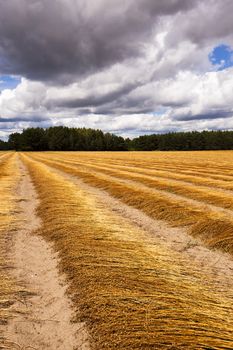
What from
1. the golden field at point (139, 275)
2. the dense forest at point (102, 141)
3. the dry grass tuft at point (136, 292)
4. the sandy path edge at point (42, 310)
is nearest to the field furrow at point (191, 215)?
the golden field at point (139, 275)

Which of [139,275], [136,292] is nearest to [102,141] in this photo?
[139,275]

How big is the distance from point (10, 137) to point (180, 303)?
17423 centimetres

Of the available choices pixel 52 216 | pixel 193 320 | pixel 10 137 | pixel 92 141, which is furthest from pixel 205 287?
pixel 10 137

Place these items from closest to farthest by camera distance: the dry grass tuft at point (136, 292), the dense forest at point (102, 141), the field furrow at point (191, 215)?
the dry grass tuft at point (136, 292) < the field furrow at point (191, 215) < the dense forest at point (102, 141)

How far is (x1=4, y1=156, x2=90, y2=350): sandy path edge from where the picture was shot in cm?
380

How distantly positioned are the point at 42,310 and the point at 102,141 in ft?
513

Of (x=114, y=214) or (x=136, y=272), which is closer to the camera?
(x=136, y=272)

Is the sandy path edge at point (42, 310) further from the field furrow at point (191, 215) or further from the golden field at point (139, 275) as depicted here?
the field furrow at point (191, 215)

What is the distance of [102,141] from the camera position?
6280 inches

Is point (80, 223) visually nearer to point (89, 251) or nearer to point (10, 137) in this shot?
point (89, 251)

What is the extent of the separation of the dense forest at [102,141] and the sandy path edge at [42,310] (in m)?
146

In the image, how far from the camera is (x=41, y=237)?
8227 mm

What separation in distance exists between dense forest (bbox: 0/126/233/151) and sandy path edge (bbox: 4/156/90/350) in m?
146

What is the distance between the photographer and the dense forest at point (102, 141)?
149625mm
